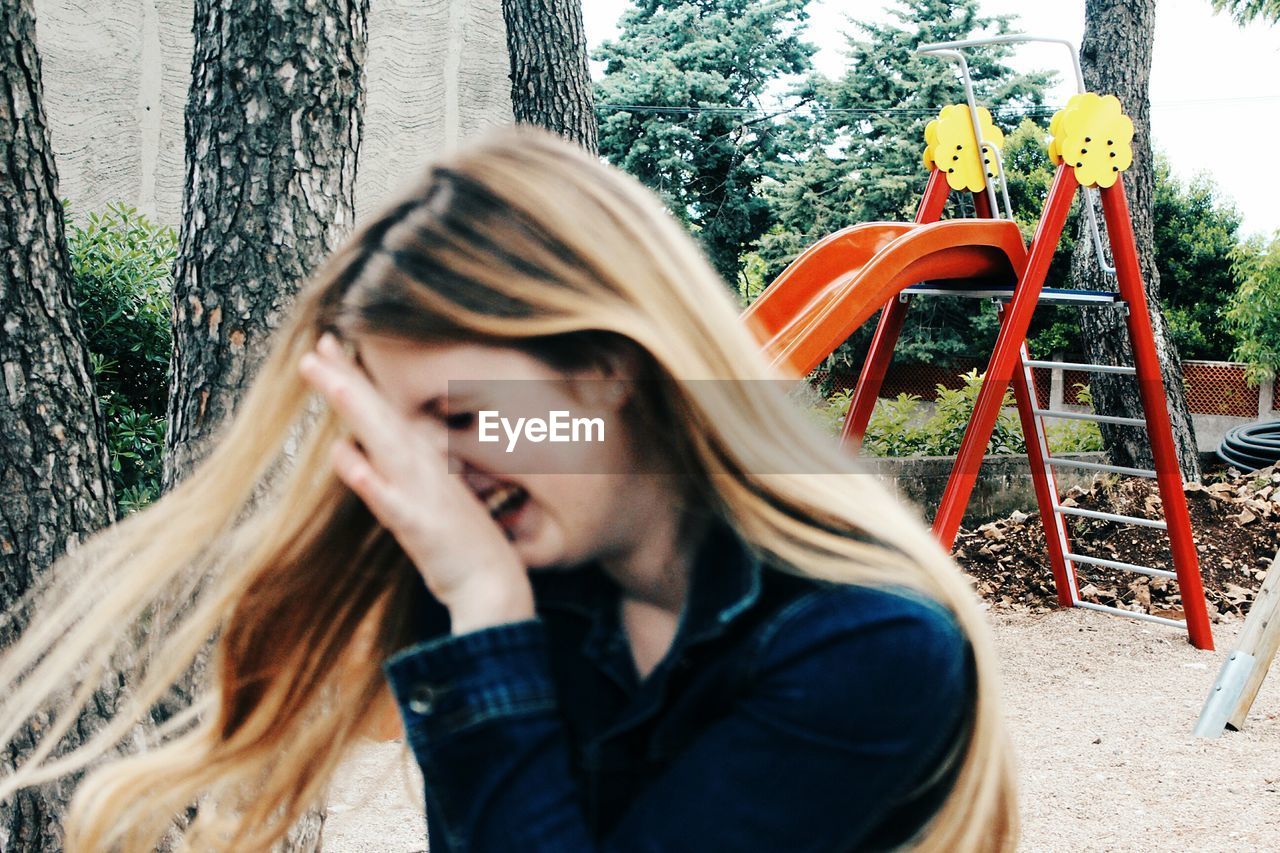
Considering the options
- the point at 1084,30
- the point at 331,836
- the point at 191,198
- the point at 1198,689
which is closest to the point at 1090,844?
the point at 1198,689

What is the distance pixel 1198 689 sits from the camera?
4.62 metres

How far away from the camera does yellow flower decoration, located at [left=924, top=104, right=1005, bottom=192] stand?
5.45 meters

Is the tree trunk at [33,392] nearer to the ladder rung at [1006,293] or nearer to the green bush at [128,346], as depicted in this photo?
the green bush at [128,346]

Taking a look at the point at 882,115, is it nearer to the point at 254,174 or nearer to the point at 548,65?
the point at 548,65

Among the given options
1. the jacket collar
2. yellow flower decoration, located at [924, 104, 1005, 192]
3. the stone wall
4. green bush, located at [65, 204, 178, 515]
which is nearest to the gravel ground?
the jacket collar

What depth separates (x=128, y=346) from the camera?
491cm

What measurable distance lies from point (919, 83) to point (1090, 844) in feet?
55.3

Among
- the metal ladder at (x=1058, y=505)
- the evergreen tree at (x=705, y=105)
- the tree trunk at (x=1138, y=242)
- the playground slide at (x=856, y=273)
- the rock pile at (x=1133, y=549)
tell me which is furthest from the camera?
the evergreen tree at (x=705, y=105)

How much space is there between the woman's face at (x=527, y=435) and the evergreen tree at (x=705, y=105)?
56.8 feet

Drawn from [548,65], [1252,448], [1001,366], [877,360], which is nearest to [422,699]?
[1001,366]

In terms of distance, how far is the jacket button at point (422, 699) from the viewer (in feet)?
3.21

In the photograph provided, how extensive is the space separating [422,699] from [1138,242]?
301 inches

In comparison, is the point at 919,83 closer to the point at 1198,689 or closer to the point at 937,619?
the point at 1198,689

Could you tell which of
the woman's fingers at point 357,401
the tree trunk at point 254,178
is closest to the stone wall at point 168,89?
the tree trunk at point 254,178
